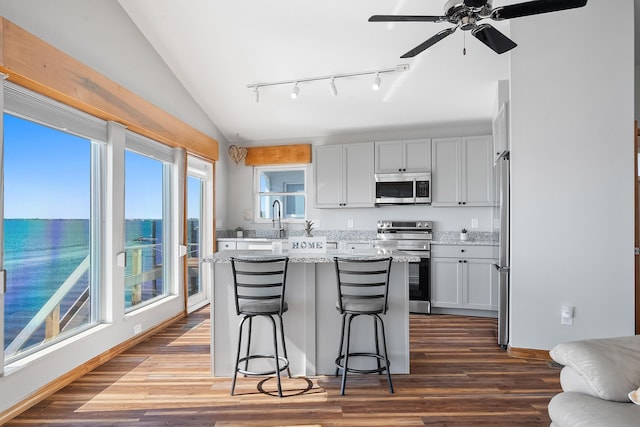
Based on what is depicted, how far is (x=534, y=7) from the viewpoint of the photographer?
2084mm

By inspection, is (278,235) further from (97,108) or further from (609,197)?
(609,197)

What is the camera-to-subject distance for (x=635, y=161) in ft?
10.5

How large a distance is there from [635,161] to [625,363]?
2.37 meters

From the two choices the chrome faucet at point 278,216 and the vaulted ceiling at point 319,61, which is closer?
the vaulted ceiling at point 319,61

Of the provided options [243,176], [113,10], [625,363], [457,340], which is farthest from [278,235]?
[625,363]

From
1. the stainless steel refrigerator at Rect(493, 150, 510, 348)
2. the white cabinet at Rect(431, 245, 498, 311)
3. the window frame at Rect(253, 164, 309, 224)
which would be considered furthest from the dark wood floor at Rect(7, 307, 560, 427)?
the window frame at Rect(253, 164, 309, 224)

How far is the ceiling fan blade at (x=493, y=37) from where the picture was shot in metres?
2.34

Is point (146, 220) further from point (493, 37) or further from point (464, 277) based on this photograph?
point (464, 277)

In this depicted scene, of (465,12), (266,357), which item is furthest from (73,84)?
(465,12)

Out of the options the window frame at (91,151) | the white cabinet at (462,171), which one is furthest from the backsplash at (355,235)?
the window frame at (91,151)

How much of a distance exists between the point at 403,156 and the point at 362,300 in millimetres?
2932

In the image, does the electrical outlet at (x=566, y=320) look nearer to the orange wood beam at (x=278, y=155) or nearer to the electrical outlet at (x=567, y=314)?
the electrical outlet at (x=567, y=314)

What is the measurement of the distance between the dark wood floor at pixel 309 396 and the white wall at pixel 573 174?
639 mm

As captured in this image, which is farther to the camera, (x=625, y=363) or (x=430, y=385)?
(x=430, y=385)
